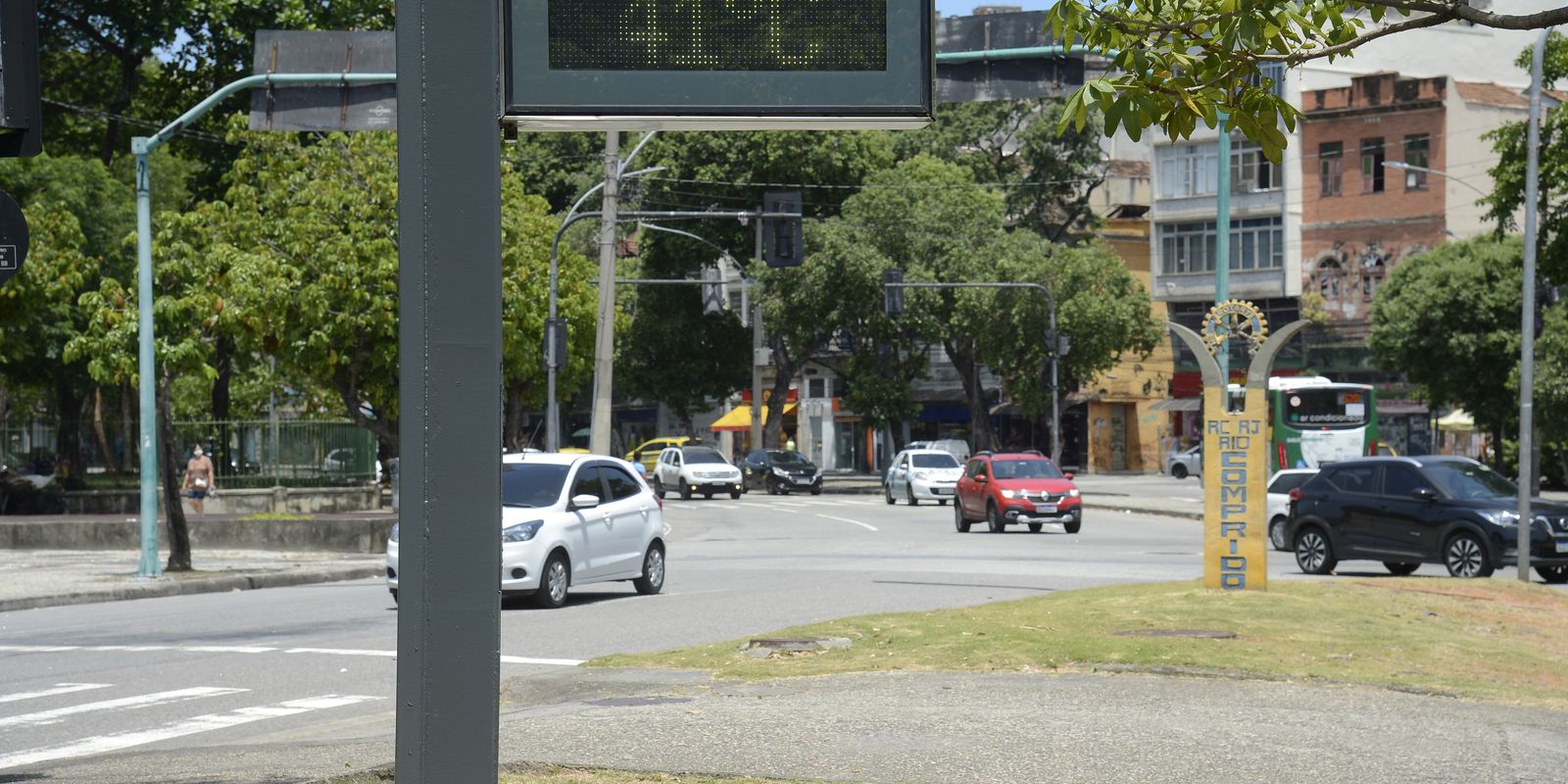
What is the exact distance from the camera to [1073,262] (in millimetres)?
62375

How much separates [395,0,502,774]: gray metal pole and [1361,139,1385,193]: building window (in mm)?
66091

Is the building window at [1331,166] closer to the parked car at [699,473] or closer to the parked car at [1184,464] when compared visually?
the parked car at [1184,464]

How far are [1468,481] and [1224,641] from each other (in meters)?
11.8

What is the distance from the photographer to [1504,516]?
74.9ft

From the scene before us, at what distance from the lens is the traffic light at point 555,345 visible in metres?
33.7

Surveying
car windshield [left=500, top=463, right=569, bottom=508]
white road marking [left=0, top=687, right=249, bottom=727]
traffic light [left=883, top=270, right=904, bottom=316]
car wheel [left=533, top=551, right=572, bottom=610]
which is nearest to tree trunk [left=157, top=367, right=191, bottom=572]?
car windshield [left=500, top=463, right=569, bottom=508]

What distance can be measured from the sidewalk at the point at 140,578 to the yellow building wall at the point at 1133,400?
5387 centimetres

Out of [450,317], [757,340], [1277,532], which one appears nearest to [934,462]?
[757,340]

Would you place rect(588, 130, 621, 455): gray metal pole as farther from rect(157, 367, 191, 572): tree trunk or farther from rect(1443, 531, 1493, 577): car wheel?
rect(1443, 531, 1493, 577): car wheel

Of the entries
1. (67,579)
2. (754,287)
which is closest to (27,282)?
(67,579)

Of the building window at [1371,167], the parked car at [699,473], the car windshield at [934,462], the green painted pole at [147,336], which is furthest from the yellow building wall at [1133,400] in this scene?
the green painted pole at [147,336]

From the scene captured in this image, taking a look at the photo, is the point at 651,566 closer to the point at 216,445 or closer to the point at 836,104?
the point at 836,104

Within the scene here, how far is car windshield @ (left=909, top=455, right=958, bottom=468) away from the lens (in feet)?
171

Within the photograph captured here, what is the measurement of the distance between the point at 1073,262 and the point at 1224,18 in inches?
2224
